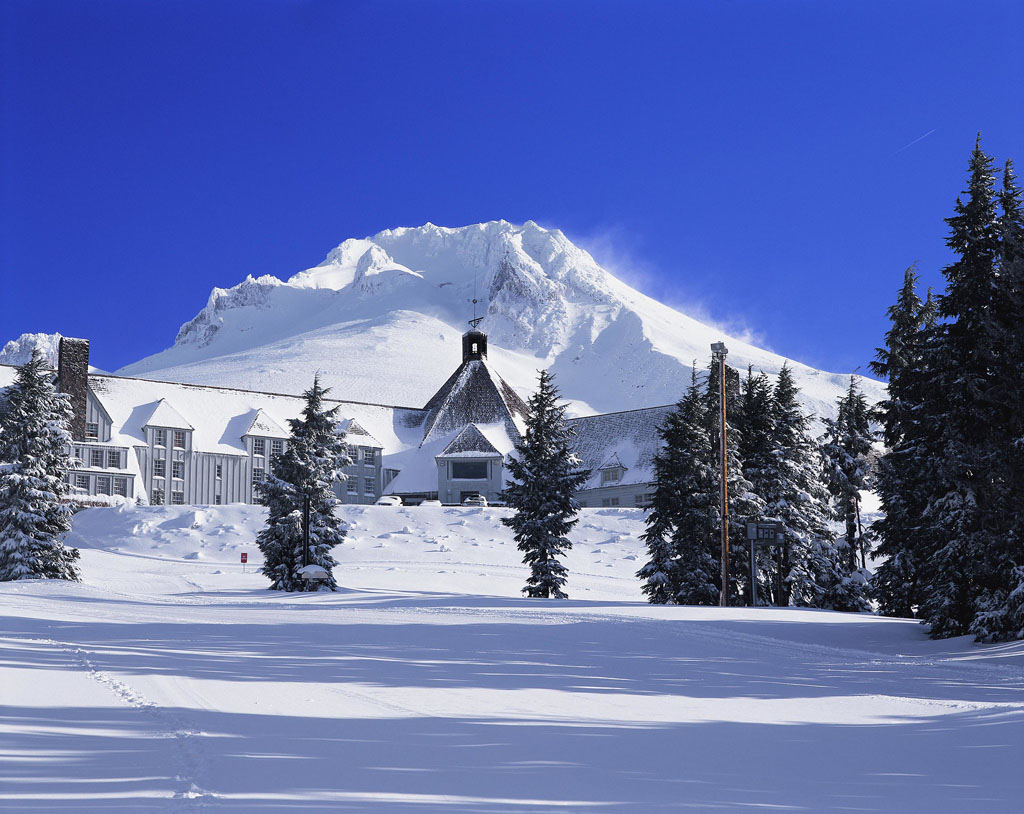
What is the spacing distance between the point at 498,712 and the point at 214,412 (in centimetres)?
6692

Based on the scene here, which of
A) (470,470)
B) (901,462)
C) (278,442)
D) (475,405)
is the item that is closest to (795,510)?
(901,462)

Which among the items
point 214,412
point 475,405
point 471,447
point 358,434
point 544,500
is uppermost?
point 475,405

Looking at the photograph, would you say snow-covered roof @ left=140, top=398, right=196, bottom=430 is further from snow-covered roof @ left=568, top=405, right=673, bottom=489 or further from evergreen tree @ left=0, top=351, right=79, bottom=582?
evergreen tree @ left=0, top=351, right=79, bottom=582

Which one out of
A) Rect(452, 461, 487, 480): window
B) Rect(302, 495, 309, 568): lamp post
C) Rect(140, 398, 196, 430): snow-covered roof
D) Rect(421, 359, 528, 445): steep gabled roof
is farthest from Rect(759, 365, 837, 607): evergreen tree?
Rect(140, 398, 196, 430): snow-covered roof

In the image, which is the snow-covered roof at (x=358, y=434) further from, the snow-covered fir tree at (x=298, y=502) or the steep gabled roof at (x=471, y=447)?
the snow-covered fir tree at (x=298, y=502)

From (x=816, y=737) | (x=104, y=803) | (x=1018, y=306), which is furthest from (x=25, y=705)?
(x=1018, y=306)

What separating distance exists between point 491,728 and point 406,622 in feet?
40.4

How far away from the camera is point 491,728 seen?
9.70 meters

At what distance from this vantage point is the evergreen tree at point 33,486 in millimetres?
35844

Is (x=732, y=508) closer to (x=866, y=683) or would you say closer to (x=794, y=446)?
(x=794, y=446)

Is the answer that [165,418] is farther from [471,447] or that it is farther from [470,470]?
[470,470]

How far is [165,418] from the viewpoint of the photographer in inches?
2734

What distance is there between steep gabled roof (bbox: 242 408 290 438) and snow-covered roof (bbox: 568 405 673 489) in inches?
862

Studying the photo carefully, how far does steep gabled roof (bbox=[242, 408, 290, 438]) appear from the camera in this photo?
72750 millimetres
